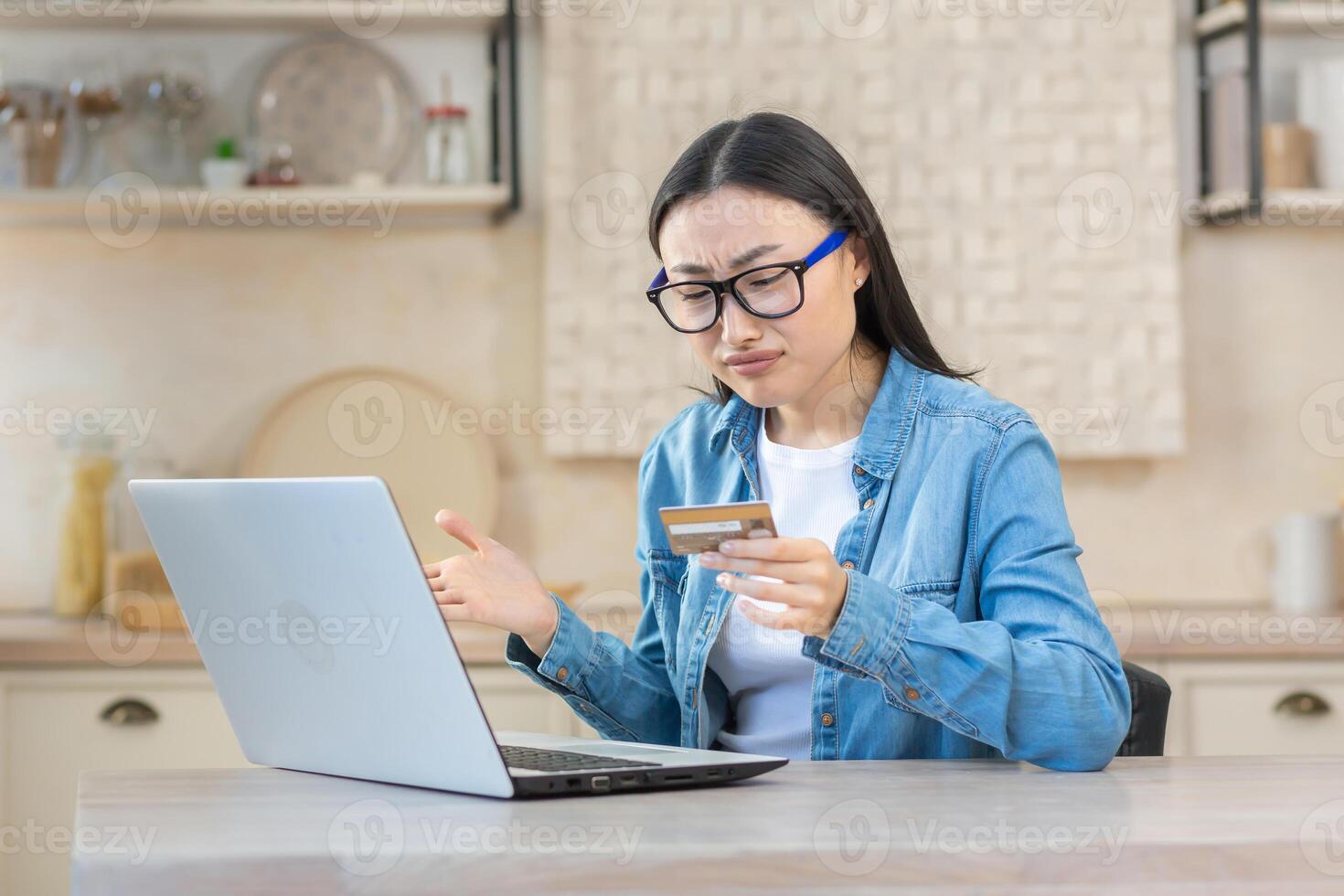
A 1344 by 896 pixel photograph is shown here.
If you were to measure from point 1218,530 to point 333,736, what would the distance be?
2.22 m

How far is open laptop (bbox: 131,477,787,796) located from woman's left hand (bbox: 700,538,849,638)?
125 mm

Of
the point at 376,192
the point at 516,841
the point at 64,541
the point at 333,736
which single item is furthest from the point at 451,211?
the point at 516,841

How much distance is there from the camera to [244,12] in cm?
258

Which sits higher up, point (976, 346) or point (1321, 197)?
point (1321, 197)

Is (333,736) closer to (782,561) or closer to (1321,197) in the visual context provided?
(782,561)

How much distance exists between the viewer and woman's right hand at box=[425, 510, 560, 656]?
1153mm

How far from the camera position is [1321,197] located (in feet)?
8.57

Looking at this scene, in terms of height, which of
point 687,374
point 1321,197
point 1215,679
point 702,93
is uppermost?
point 702,93

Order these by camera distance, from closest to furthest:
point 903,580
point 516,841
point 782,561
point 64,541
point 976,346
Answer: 1. point 516,841
2. point 782,561
3. point 903,580
4. point 64,541
5. point 976,346

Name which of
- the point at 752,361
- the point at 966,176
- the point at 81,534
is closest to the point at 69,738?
the point at 81,534

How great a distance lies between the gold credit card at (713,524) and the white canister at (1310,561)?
1.95 metres

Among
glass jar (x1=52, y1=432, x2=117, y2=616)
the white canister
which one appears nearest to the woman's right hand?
glass jar (x1=52, y1=432, x2=117, y2=616)

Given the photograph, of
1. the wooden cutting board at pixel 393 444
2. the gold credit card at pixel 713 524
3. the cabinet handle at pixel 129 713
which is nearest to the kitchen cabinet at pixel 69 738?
the cabinet handle at pixel 129 713

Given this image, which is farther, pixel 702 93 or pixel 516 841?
pixel 702 93
